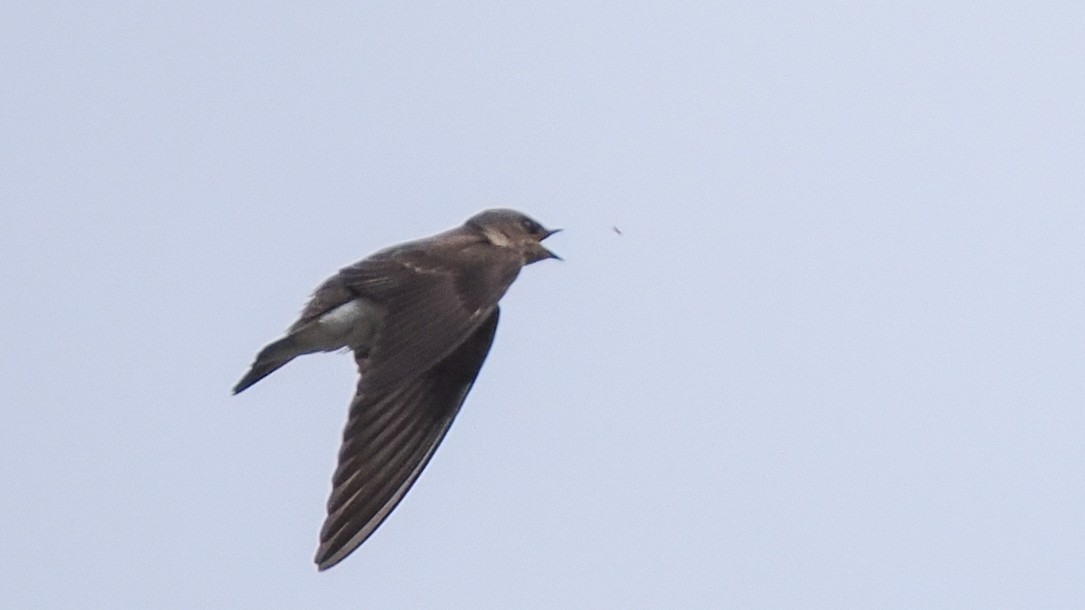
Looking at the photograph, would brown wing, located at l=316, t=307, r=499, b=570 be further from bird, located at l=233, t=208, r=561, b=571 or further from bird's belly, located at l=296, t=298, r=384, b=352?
bird's belly, located at l=296, t=298, r=384, b=352

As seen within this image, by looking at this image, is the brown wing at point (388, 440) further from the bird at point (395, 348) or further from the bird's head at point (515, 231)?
the bird's head at point (515, 231)

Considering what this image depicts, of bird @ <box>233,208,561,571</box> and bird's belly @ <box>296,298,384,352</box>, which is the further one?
bird's belly @ <box>296,298,384,352</box>

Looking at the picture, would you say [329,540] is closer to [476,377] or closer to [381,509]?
[381,509]

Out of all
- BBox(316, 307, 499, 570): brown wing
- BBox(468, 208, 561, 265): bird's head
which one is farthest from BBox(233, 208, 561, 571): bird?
BBox(468, 208, 561, 265): bird's head

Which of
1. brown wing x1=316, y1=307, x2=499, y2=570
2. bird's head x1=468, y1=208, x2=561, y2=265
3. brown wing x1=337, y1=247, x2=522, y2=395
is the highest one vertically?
bird's head x1=468, y1=208, x2=561, y2=265

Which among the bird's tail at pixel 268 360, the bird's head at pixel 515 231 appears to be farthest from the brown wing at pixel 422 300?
the bird's head at pixel 515 231

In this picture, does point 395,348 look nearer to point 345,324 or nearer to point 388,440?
point 388,440

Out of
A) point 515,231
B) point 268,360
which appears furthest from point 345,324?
point 515,231
